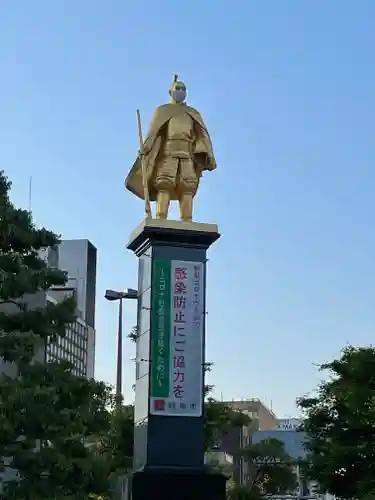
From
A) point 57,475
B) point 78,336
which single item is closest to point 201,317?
point 57,475

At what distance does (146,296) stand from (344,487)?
7942 millimetres

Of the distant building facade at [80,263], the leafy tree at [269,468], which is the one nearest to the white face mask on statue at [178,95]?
the leafy tree at [269,468]

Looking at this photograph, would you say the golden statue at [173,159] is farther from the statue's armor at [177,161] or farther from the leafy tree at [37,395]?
the leafy tree at [37,395]

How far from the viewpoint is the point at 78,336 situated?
1854 inches

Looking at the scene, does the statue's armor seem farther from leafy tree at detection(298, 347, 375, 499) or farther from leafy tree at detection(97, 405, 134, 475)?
leafy tree at detection(97, 405, 134, 475)

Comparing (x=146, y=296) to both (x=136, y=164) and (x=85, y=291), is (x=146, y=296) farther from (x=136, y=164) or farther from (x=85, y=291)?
(x=85, y=291)

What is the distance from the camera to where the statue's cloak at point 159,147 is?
11.7 meters

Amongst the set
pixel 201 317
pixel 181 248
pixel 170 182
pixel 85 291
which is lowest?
pixel 201 317

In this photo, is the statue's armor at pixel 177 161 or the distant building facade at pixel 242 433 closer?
the statue's armor at pixel 177 161

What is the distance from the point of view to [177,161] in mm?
11680

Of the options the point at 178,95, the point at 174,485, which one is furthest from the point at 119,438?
the point at 178,95

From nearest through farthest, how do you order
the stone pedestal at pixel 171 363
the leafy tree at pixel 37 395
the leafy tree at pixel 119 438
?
1. the leafy tree at pixel 37 395
2. the stone pedestal at pixel 171 363
3. the leafy tree at pixel 119 438

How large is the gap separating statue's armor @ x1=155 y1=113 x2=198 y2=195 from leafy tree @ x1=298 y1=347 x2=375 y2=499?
6.09 meters

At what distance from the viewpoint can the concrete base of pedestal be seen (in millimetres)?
9984
